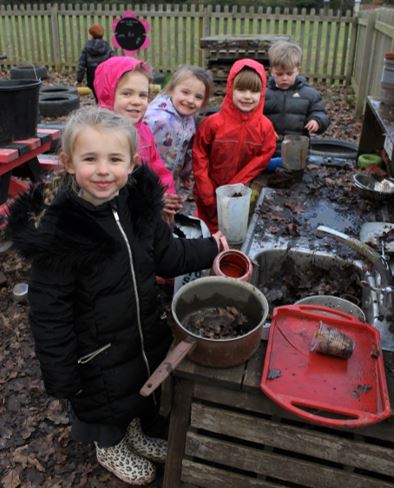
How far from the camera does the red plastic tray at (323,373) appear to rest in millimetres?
1540

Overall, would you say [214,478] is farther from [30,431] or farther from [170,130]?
[170,130]

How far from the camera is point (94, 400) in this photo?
6.93 ft

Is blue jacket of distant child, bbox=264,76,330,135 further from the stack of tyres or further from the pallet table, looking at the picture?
the stack of tyres

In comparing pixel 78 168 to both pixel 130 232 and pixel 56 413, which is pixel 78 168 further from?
pixel 56 413

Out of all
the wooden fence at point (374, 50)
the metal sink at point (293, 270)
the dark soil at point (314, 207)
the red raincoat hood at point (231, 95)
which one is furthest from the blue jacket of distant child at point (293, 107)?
the wooden fence at point (374, 50)

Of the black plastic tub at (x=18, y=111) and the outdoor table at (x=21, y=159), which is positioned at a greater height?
the black plastic tub at (x=18, y=111)

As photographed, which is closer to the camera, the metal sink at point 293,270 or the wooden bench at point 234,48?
the metal sink at point 293,270

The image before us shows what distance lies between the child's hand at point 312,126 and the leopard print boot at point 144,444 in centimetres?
302

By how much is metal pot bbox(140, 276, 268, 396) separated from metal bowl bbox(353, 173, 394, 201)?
167cm

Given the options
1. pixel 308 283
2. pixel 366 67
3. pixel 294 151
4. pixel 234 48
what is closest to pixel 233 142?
pixel 294 151

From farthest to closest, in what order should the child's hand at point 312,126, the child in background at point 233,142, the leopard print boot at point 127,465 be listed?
1. the child's hand at point 312,126
2. the child in background at point 233,142
3. the leopard print boot at point 127,465

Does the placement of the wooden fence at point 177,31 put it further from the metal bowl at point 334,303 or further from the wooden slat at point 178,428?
the wooden slat at point 178,428

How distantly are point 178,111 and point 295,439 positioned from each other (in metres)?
2.38

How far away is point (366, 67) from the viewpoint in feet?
30.9
